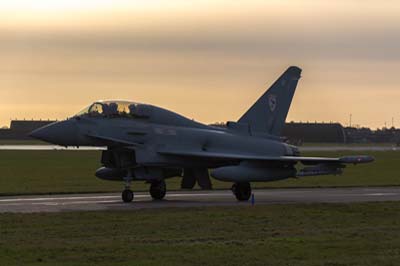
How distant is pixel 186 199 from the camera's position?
1048 inches

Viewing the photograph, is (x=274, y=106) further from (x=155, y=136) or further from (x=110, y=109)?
(x=110, y=109)

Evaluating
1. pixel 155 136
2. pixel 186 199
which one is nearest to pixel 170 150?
pixel 155 136

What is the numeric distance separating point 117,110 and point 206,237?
1126cm

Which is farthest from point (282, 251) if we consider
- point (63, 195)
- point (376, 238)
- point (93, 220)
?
point (63, 195)

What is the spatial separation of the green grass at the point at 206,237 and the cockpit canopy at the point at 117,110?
5.36 meters

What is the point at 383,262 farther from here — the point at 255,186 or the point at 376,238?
the point at 255,186

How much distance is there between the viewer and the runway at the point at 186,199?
74.6 ft

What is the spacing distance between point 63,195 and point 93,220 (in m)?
10.2

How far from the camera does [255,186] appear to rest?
34.8 metres

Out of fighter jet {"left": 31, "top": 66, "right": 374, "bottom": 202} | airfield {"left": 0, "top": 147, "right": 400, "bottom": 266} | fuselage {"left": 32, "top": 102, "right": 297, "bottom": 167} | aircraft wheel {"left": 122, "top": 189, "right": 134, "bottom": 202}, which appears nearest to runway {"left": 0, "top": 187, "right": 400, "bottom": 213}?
airfield {"left": 0, "top": 147, "right": 400, "bottom": 266}

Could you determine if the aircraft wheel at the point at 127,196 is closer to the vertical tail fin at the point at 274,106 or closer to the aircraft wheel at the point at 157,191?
the aircraft wheel at the point at 157,191

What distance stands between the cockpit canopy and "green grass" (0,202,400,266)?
5.36m

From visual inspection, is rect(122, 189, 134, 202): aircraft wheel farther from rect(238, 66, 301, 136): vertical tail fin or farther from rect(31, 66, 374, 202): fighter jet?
rect(238, 66, 301, 136): vertical tail fin

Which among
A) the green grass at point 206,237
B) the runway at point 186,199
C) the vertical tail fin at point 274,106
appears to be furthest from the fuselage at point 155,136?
the green grass at point 206,237
